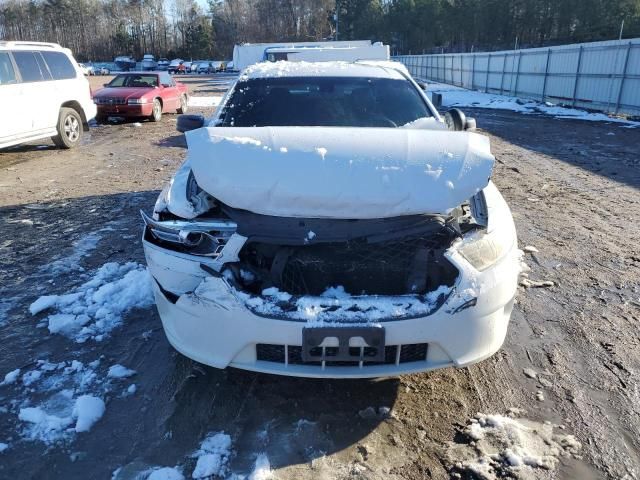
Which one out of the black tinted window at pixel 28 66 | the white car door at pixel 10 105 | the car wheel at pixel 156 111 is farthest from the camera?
the car wheel at pixel 156 111

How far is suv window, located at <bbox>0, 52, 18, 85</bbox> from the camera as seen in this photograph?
8555mm

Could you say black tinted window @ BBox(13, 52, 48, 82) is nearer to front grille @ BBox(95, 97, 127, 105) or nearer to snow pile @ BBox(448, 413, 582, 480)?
front grille @ BBox(95, 97, 127, 105)

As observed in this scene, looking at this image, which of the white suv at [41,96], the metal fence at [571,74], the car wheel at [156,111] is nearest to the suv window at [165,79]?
the car wheel at [156,111]

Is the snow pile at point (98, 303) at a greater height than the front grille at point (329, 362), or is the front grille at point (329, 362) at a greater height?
the front grille at point (329, 362)

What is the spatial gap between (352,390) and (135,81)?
→ 50.4ft

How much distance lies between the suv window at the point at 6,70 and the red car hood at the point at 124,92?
5.54 m

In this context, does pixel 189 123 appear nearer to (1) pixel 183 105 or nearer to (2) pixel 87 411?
(2) pixel 87 411

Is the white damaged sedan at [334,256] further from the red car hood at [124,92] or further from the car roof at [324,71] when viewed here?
the red car hood at [124,92]

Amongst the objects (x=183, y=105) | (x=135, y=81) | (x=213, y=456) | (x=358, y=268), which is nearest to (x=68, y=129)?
(x=135, y=81)

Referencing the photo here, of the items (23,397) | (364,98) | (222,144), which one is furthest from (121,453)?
(364,98)

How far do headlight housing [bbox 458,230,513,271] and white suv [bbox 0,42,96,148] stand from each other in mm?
8732

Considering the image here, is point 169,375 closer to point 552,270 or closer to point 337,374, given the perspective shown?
point 337,374

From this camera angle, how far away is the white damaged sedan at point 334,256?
91.1 inches

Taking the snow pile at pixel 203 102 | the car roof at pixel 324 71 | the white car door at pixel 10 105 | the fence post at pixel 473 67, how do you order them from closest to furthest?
the car roof at pixel 324 71
the white car door at pixel 10 105
the snow pile at pixel 203 102
the fence post at pixel 473 67
